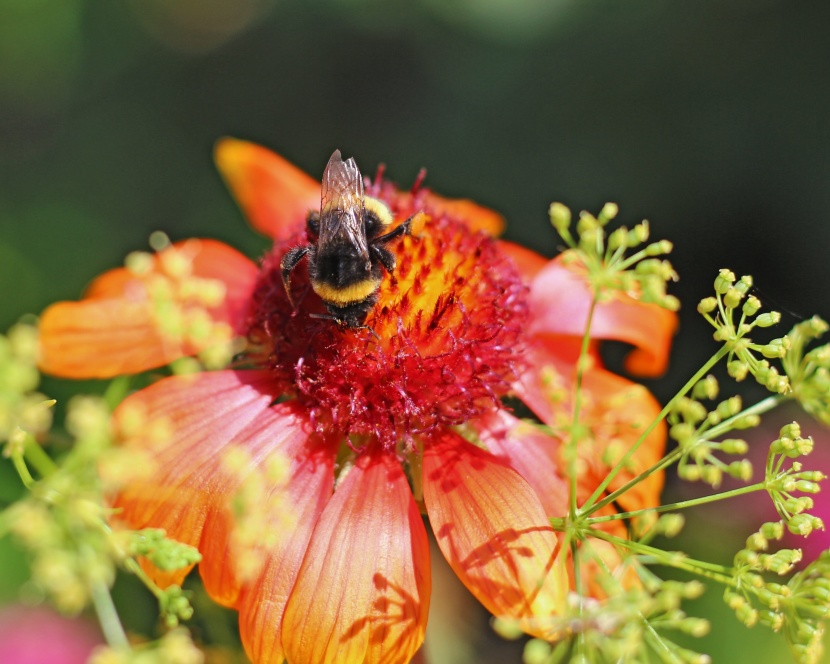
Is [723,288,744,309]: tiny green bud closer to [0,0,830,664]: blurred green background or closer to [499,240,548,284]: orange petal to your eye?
[499,240,548,284]: orange petal

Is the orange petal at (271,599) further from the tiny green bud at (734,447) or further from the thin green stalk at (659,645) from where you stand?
the tiny green bud at (734,447)

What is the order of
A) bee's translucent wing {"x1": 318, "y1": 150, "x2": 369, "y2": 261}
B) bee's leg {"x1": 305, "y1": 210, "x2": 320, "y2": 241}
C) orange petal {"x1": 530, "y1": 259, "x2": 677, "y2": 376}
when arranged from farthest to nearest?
orange petal {"x1": 530, "y1": 259, "x2": 677, "y2": 376}
bee's leg {"x1": 305, "y1": 210, "x2": 320, "y2": 241}
bee's translucent wing {"x1": 318, "y1": 150, "x2": 369, "y2": 261}

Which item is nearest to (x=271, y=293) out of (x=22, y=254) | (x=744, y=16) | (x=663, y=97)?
(x=22, y=254)

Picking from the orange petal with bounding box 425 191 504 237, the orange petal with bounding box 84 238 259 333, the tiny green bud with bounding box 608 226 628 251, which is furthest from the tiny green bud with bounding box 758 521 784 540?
the orange petal with bounding box 425 191 504 237

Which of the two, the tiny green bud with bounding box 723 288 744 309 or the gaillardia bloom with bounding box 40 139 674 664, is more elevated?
the tiny green bud with bounding box 723 288 744 309

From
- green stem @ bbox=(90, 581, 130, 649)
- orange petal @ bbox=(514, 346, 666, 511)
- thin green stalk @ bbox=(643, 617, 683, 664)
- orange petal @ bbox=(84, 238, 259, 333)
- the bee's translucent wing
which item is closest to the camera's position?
green stem @ bbox=(90, 581, 130, 649)

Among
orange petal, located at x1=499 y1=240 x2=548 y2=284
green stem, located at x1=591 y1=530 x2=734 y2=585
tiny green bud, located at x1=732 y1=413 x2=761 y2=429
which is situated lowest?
green stem, located at x1=591 y1=530 x2=734 y2=585

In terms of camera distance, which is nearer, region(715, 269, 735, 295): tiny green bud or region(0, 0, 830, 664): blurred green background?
region(715, 269, 735, 295): tiny green bud
